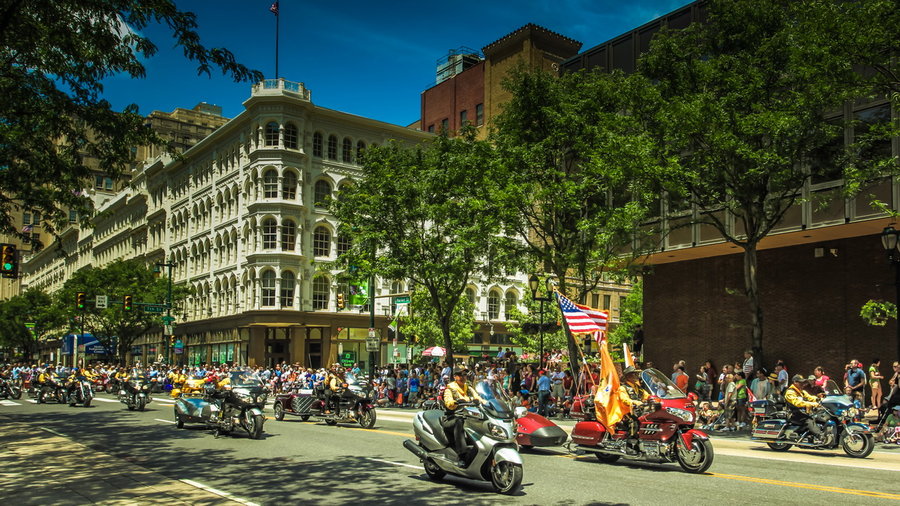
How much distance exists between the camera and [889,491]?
35.3ft

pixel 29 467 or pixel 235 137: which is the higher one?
pixel 235 137

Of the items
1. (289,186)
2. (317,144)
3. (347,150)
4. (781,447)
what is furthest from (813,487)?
(347,150)

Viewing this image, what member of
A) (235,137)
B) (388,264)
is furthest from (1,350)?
(388,264)

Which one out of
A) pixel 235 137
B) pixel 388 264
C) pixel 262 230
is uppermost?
pixel 235 137

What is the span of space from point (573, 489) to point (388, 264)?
22.2 metres

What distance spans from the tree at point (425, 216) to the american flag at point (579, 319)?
9567 mm

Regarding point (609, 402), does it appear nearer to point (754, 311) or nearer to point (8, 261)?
point (754, 311)

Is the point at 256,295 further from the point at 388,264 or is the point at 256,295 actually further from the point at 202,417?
the point at 202,417

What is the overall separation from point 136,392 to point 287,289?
93.2 feet

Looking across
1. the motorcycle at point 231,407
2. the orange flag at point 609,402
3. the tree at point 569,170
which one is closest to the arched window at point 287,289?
the tree at point 569,170

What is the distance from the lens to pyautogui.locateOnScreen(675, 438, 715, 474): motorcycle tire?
12.4 m

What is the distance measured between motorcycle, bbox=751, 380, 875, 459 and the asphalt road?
29cm

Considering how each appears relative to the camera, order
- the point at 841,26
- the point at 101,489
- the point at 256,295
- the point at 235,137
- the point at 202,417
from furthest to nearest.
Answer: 1. the point at 235,137
2. the point at 256,295
3. the point at 202,417
4. the point at 841,26
5. the point at 101,489

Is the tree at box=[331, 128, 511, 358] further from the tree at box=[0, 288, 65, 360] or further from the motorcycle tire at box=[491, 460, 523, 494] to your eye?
the tree at box=[0, 288, 65, 360]
